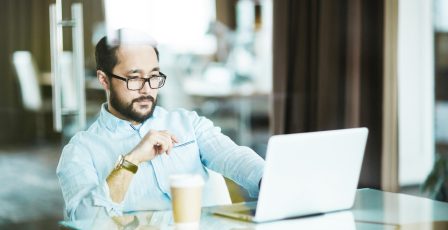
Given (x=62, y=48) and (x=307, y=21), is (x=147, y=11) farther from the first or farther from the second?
(x=307, y=21)

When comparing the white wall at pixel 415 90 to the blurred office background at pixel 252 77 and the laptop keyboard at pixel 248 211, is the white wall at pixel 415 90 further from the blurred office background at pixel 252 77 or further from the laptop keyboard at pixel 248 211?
the laptop keyboard at pixel 248 211

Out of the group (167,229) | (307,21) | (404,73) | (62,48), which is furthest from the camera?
(404,73)

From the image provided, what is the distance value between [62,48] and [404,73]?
8.14 ft

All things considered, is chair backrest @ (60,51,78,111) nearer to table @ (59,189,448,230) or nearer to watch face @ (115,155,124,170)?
watch face @ (115,155,124,170)

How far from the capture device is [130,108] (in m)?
2.52

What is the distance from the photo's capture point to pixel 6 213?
2.84m

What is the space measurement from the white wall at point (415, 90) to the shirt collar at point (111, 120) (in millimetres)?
2402

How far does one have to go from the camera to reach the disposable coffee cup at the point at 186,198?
1.93m

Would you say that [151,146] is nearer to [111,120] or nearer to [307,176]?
[111,120]

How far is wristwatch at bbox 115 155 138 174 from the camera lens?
2481mm

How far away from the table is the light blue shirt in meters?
0.20

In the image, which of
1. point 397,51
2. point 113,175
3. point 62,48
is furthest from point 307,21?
point 113,175

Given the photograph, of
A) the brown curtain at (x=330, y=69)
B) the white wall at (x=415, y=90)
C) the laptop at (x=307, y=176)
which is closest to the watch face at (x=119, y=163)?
the laptop at (x=307, y=176)

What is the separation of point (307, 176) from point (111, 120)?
73 centimetres
